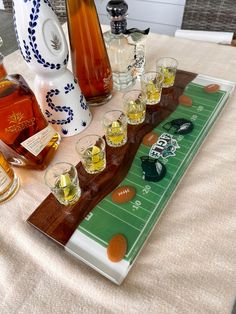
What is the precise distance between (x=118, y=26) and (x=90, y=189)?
33 cm

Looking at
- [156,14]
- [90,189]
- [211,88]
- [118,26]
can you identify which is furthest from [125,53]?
[156,14]

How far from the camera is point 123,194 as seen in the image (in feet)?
1.33

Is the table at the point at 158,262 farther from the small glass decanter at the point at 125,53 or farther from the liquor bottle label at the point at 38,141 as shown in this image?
the small glass decanter at the point at 125,53

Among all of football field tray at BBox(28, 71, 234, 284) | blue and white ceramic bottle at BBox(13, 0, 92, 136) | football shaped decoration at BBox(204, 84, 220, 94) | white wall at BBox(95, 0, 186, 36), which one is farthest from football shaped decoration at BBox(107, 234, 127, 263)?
white wall at BBox(95, 0, 186, 36)

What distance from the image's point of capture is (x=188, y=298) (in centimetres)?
31

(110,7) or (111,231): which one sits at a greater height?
(110,7)

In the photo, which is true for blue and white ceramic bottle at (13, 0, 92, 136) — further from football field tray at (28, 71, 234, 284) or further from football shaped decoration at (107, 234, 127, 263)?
football shaped decoration at (107, 234, 127, 263)

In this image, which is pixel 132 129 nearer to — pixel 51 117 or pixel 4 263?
pixel 51 117

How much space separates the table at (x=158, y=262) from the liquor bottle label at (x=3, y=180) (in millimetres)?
27

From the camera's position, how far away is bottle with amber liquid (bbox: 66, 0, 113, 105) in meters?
0.48

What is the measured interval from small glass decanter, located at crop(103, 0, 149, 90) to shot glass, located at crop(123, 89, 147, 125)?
0.07 meters

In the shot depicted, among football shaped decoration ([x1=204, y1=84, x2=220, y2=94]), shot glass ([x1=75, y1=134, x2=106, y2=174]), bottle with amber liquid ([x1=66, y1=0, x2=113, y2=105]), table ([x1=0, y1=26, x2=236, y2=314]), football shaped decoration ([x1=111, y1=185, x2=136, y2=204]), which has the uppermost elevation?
bottle with amber liquid ([x1=66, y1=0, x2=113, y2=105])

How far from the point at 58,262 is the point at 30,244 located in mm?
52

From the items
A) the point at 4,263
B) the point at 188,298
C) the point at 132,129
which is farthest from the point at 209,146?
the point at 4,263
